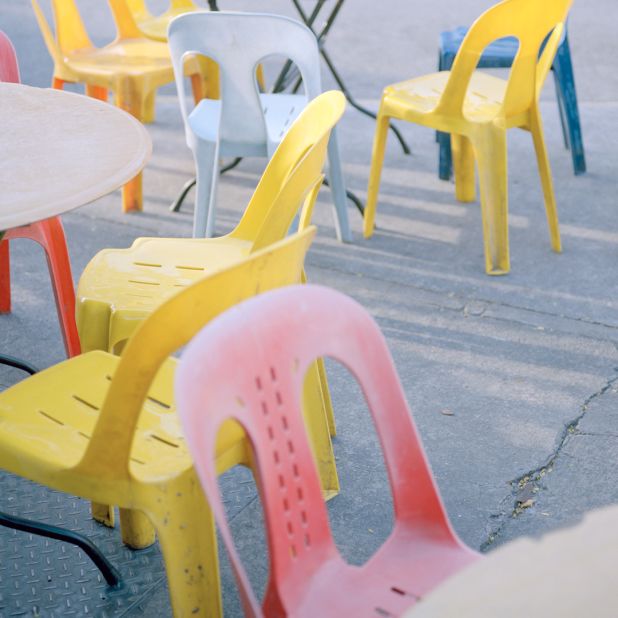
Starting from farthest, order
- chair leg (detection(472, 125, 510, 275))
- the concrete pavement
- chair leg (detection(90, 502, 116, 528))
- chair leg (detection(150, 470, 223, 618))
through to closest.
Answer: chair leg (detection(472, 125, 510, 275)), the concrete pavement, chair leg (detection(90, 502, 116, 528)), chair leg (detection(150, 470, 223, 618))

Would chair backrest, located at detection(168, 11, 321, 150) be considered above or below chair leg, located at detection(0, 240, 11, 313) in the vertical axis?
above

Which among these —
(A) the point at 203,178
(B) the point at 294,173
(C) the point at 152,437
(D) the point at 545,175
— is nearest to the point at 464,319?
(D) the point at 545,175

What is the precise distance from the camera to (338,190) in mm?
4656

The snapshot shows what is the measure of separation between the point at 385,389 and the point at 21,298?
8.53ft

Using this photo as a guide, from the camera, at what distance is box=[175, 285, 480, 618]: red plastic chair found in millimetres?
1704

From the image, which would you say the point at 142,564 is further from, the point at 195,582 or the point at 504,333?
the point at 504,333

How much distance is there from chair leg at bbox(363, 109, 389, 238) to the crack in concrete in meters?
1.57

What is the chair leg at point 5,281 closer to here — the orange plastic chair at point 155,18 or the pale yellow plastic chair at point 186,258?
the pale yellow plastic chair at point 186,258

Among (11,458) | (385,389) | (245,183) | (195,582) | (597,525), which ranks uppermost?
(597,525)

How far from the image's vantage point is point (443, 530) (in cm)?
203

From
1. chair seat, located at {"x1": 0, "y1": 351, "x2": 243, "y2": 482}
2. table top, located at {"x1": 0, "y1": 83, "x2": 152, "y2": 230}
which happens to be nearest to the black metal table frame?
chair seat, located at {"x1": 0, "y1": 351, "x2": 243, "y2": 482}

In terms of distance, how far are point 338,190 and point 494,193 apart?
67cm

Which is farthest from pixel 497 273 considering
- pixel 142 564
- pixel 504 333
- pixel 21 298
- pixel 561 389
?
pixel 142 564

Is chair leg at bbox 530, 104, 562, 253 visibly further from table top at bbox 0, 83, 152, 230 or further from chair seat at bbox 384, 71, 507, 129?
table top at bbox 0, 83, 152, 230
